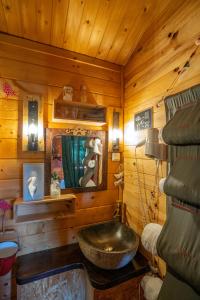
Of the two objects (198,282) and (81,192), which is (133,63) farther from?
(198,282)

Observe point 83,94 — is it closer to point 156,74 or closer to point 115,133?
point 115,133

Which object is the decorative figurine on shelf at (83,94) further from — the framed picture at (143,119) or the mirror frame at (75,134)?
the framed picture at (143,119)

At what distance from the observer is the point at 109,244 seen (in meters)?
1.55

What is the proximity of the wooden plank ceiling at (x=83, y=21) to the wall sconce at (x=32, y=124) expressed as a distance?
1.82 ft

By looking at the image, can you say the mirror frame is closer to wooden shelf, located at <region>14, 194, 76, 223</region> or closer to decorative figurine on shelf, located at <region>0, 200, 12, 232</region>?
wooden shelf, located at <region>14, 194, 76, 223</region>

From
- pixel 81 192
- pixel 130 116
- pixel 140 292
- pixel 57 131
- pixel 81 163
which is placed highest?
pixel 130 116

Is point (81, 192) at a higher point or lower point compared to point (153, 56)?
lower

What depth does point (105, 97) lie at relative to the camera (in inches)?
71.0

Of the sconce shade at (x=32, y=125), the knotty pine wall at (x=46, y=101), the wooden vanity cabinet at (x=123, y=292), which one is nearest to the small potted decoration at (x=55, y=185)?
the knotty pine wall at (x=46, y=101)

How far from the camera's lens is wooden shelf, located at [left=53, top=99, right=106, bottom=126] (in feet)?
5.11

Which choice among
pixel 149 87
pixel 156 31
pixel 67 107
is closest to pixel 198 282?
pixel 149 87

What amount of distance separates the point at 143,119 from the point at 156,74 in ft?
1.22

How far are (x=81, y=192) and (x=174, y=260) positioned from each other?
0.96m

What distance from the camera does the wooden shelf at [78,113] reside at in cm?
156
